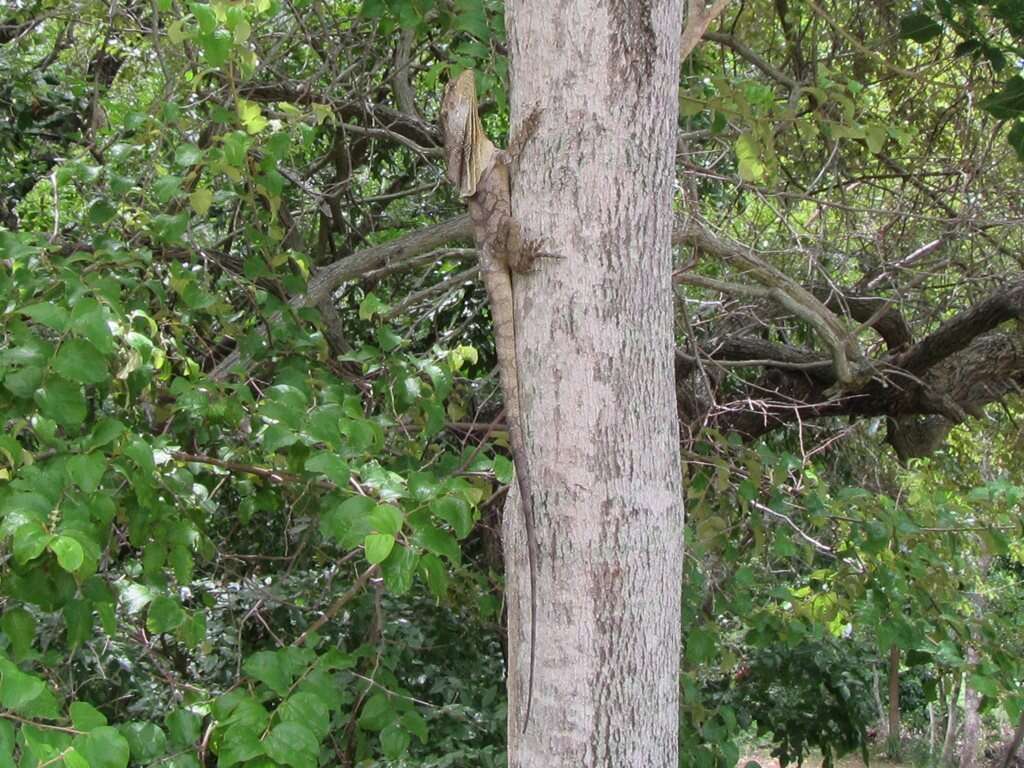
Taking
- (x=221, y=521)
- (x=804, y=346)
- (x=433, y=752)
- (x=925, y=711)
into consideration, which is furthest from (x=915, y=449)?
(x=925, y=711)

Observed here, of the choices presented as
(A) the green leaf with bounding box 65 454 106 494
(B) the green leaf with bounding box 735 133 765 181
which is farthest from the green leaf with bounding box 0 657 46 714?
(B) the green leaf with bounding box 735 133 765 181

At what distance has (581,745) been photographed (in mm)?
1485

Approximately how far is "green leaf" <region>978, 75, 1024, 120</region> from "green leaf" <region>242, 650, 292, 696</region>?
2.39 metres

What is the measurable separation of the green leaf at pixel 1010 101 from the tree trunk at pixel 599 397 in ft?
5.87

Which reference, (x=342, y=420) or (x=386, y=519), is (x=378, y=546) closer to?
(x=386, y=519)

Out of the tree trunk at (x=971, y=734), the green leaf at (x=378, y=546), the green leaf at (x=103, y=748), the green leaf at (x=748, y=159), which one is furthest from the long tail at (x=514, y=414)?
the tree trunk at (x=971, y=734)

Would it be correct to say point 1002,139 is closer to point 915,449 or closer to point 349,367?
point 915,449

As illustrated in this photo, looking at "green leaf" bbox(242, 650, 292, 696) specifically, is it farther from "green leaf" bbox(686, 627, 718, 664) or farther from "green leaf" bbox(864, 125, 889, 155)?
"green leaf" bbox(864, 125, 889, 155)

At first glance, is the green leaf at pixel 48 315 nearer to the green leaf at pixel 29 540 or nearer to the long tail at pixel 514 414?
the green leaf at pixel 29 540

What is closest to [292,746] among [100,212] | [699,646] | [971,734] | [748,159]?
[699,646]

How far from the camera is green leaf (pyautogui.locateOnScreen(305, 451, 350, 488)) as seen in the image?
1.75 metres

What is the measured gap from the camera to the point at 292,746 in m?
1.73

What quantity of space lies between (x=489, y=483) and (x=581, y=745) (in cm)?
95

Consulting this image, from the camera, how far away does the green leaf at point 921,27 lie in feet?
10.6
